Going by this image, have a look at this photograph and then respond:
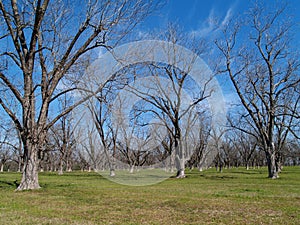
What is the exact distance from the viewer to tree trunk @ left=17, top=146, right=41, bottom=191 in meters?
12.6

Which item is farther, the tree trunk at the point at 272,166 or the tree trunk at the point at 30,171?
the tree trunk at the point at 272,166

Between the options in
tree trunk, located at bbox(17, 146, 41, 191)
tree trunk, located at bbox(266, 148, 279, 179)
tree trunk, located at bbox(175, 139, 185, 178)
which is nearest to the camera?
tree trunk, located at bbox(17, 146, 41, 191)

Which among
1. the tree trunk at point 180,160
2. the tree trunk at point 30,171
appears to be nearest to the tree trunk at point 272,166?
the tree trunk at point 180,160

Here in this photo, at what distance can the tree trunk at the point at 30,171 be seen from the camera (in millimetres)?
12623

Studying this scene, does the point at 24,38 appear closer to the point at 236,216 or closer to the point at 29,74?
the point at 29,74

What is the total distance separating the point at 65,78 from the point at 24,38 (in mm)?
2651

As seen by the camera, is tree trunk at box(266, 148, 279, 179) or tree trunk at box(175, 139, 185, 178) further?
tree trunk at box(175, 139, 185, 178)

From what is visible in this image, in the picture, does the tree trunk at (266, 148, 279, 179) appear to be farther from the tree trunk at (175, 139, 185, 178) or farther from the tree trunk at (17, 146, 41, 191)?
the tree trunk at (17, 146, 41, 191)

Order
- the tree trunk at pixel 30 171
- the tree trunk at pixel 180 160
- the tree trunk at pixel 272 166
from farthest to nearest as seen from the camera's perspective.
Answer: the tree trunk at pixel 180 160 → the tree trunk at pixel 272 166 → the tree trunk at pixel 30 171

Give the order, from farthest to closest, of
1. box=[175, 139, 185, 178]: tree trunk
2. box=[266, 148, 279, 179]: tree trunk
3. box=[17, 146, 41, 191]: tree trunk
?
box=[175, 139, 185, 178]: tree trunk
box=[266, 148, 279, 179]: tree trunk
box=[17, 146, 41, 191]: tree trunk

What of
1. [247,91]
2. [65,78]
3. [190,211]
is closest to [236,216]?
[190,211]

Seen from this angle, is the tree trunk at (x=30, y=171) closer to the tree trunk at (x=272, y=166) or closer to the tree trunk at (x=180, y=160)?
the tree trunk at (x=180, y=160)

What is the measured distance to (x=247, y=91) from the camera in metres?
25.4

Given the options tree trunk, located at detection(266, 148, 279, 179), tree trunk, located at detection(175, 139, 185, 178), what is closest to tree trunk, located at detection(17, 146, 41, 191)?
tree trunk, located at detection(175, 139, 185, 178)
